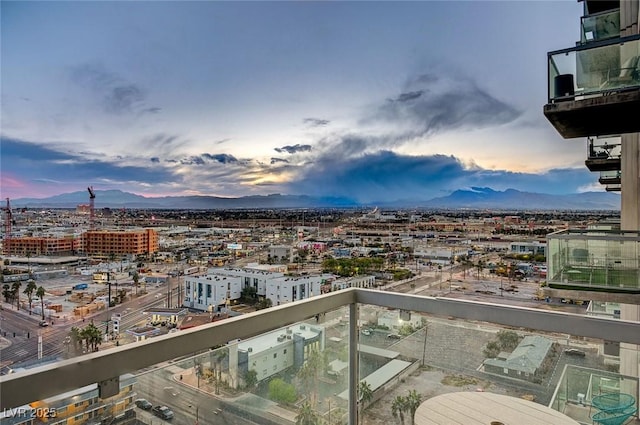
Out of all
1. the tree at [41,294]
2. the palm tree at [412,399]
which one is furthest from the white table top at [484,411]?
the tree at [41,294]

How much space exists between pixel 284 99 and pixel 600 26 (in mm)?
4408

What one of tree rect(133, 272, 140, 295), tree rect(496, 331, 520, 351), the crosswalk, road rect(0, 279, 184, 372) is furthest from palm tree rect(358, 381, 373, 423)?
tree rect(133, 272, 140, 295)

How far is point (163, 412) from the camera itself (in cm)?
136

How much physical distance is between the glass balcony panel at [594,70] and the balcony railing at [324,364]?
2825 millimetres

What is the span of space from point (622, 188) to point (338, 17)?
521 centimetres

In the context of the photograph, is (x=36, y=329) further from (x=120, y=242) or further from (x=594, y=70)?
(x=594, y=70)

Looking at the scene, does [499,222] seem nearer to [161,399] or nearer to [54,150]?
[161,399]

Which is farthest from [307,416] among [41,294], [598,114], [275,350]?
[598,114]

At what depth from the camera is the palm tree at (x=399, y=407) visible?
6.92 feet

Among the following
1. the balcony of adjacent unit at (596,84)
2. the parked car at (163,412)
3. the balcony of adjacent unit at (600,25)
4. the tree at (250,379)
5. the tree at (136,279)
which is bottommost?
the tree at (250,379)

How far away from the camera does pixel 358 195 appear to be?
22.9ft

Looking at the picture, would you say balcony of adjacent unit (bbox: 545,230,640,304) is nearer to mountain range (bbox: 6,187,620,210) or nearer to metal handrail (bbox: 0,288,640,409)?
mountain range (bbox: 6,187,620,210)

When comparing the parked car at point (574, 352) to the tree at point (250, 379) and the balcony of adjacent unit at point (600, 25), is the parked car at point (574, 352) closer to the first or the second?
the tree at point (250, 379)

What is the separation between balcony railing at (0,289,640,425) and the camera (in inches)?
46.7
